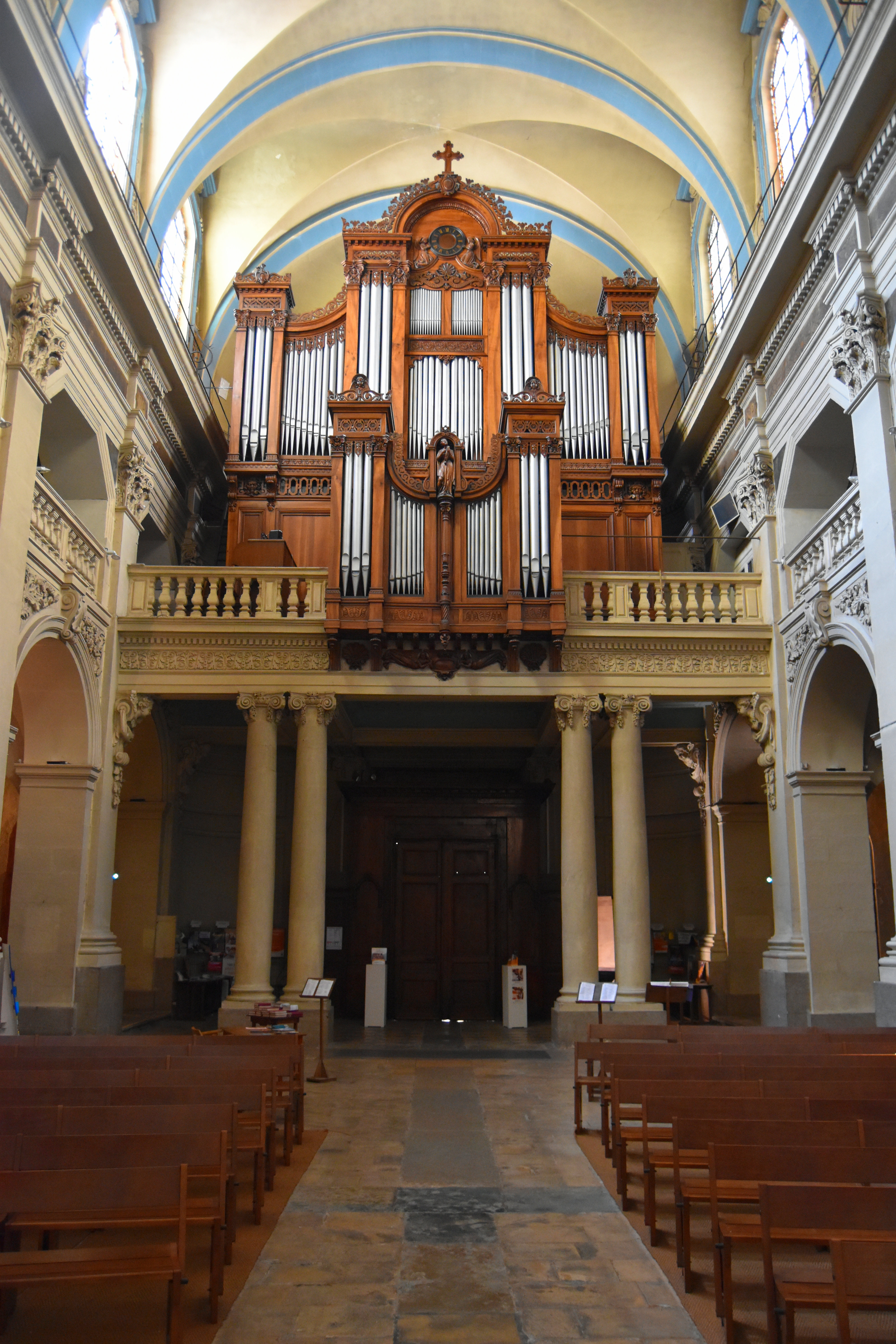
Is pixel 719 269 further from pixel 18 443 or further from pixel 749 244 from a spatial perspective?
pixel 18 443

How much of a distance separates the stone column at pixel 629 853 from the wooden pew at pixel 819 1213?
9552 mm

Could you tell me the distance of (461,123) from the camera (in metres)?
18.3

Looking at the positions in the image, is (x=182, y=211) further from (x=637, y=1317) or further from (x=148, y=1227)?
(x=637, y=1317)

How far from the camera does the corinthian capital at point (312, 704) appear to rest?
46.2ft

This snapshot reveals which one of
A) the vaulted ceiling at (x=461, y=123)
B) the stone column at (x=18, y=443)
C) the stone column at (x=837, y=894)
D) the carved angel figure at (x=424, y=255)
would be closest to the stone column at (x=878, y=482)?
the stone column at (x=837, y=894)

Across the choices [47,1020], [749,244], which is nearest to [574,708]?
[749,244]

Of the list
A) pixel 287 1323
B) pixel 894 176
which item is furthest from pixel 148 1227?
pixel 894 176

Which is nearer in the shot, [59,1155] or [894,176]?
[59,1155]

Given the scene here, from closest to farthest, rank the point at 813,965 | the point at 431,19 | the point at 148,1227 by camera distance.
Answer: the point at 148,1227, the point at 813,965, the point at 431,19

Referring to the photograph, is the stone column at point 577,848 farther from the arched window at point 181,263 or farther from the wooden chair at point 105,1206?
the wooden chair at point 105,1206

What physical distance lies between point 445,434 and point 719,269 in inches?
246

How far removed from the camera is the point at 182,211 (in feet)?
57.0

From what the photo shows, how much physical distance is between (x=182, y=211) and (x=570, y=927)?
13099mm

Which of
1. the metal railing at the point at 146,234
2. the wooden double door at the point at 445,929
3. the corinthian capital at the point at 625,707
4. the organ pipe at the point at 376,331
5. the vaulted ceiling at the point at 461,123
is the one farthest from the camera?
the wooden double door at the point at 445,929
